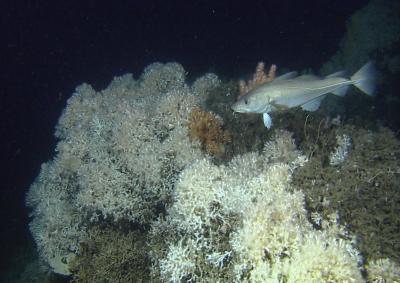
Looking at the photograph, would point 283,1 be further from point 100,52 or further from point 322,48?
point 100,52

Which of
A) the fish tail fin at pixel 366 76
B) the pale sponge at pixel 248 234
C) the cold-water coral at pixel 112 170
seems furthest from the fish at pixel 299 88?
the cold-water coral at pixel 112 170

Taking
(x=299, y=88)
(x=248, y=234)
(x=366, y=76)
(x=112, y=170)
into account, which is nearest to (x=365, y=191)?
(x=248, y=234)

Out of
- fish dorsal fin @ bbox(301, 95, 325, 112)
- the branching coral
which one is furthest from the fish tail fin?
the branching coral

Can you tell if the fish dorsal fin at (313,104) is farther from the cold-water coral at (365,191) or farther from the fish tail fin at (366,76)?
the cold-water coral at (365,191)

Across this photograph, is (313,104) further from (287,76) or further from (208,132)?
(208,132)

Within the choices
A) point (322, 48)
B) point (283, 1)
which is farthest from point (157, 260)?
point (283, 1)

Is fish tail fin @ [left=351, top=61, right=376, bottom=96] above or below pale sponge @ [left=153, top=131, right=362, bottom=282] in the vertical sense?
above

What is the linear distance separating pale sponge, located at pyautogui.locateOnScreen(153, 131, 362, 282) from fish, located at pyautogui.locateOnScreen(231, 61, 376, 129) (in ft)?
2.58

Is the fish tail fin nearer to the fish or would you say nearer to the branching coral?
the fish

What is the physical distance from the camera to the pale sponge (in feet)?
9.02

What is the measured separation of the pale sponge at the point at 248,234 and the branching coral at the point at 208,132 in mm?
912

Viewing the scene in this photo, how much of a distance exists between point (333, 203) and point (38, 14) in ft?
131

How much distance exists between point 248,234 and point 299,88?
223cm

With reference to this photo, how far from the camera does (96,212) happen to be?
4.91 m
